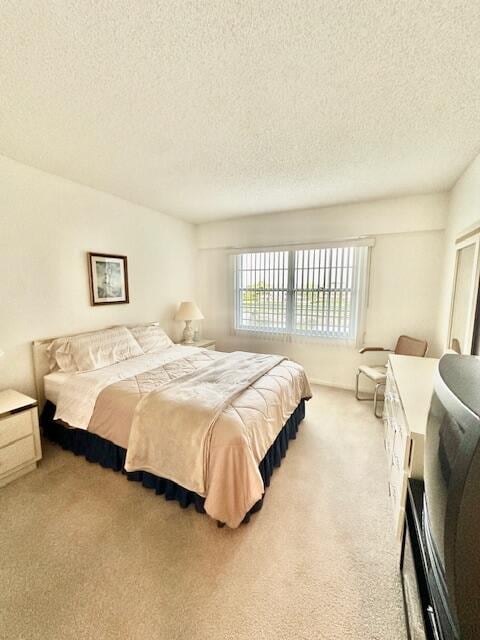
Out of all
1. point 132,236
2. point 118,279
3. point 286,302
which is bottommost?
point 286,302

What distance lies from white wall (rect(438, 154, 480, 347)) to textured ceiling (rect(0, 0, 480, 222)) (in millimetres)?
175

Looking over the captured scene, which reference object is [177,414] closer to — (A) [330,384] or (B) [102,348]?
(B) [102,348]

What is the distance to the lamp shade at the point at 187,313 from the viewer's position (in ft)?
13.2

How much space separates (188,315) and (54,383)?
1.93 metres

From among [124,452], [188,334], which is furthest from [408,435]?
[188,334]

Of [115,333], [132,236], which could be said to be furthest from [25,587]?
[132,236]

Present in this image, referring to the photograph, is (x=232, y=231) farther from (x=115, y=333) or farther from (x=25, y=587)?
(x=25, y=587)

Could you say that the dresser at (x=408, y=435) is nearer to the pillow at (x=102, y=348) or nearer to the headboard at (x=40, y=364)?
the pillow at (x=102, y=348)

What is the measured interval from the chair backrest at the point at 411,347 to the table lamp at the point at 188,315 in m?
2.66

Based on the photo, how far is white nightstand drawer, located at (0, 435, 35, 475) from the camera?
6.47 feet

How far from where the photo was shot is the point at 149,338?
3.40 meters

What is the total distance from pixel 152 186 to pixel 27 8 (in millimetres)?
1873

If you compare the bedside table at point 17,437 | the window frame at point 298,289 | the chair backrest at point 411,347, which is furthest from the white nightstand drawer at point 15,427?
the chair backrest at point 411,347

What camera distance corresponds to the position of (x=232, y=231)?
171 inches
